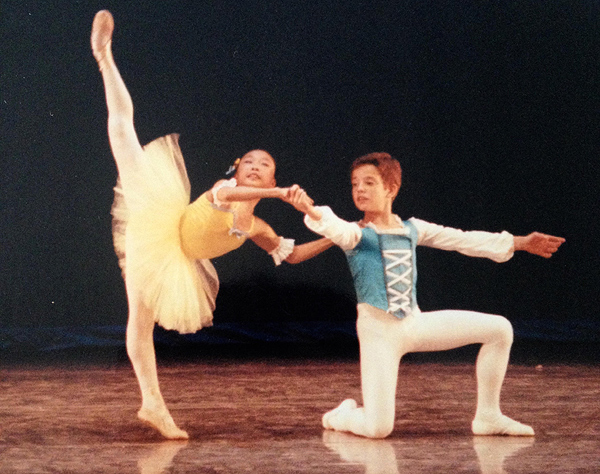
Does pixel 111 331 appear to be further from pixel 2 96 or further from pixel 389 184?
pixel 389 184

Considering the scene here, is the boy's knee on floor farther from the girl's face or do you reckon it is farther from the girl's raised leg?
the girl's raised leg

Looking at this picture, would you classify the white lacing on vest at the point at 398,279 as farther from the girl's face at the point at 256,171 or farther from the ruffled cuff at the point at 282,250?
the girl's face at the point at 256,171

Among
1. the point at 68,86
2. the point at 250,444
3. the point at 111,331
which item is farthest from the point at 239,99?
the point at 250,444

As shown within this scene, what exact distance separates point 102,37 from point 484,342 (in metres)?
1.72

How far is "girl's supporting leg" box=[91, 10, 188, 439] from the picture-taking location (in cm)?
225

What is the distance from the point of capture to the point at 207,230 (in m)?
2.37

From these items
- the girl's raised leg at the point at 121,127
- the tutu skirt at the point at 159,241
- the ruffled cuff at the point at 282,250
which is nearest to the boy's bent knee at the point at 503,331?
the ruffled cuff at the point at 282,250

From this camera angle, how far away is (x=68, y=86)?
344 cm

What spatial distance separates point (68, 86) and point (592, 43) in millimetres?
2771

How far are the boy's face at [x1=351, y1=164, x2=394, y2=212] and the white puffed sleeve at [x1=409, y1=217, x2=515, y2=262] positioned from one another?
134mm

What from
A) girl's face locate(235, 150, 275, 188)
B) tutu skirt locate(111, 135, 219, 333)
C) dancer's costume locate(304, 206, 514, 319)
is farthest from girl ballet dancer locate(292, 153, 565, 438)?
tutu skirt locate(111, 135, 219, 333)

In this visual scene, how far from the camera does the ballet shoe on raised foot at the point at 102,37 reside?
2541 millimetres

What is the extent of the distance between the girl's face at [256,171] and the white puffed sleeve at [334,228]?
259 mm

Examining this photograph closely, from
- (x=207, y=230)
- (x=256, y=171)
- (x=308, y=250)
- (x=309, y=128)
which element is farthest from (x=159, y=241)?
(x=309, y=128)
